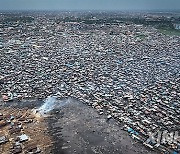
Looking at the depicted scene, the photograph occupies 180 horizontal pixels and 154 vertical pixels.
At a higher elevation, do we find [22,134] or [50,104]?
[50,104]

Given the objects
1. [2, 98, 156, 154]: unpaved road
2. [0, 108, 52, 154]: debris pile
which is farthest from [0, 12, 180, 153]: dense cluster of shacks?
[0, 108, 52, 154]: debris pile

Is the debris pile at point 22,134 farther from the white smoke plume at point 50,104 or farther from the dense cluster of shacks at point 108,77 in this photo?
the dense cluster of shacks at point 108,77

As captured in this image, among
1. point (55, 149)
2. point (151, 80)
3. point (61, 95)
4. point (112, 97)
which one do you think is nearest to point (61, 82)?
point (61, 95)

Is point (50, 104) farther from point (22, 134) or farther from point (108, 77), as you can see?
point (108, 77)

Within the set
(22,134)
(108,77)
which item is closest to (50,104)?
(22,134)

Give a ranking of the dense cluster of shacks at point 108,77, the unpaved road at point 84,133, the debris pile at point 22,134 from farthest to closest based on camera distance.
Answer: the dense cluster of shacks at point 108,77 < the unpaved road at point 84,133 < the debris pile at point 22,134

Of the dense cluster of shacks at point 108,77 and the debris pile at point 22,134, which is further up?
the dense cluster of shacks at point 108,77

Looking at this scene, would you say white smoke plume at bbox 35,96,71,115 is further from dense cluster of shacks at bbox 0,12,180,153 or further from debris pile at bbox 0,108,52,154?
debris pile at bbox 0,108,52,154

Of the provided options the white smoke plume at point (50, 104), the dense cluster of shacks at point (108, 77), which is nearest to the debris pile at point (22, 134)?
the white smoke plume at point (50, 104)
